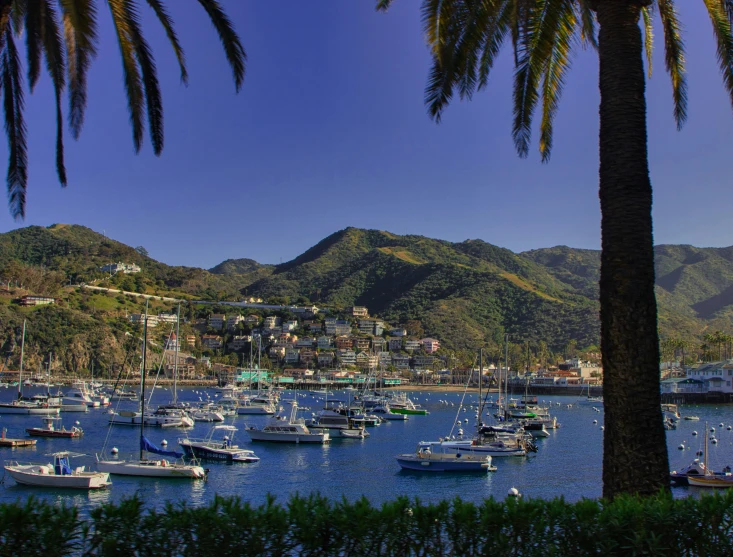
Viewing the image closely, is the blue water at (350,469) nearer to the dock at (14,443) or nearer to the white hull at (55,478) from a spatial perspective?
the white hull at (55,478)

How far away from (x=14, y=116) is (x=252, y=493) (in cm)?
2622

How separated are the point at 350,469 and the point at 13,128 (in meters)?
33.7

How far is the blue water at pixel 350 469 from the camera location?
1236 inches

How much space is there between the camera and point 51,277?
19212 cm

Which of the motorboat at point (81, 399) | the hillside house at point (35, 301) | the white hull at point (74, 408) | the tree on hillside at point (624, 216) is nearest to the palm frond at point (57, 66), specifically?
the tree on hillside at point (624, 216)

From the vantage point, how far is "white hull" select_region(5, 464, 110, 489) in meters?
30.3

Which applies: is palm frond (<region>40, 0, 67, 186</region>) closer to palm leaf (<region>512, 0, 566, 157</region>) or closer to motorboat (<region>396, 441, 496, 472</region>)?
palm leaf (<region>512, 0, 566, 157</region>)

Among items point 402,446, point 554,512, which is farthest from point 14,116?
point 402,446

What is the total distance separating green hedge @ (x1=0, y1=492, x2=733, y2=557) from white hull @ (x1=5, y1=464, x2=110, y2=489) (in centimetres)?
2684

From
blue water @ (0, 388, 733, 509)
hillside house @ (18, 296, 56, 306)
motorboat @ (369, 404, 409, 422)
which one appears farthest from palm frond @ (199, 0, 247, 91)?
hillside house @ (18, 296, 56, 306)

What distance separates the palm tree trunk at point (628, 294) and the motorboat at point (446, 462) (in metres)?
31.6

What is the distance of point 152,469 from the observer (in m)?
34.0

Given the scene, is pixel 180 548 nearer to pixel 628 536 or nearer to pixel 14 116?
pixel 628 536

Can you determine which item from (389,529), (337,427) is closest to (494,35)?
(389,529)
